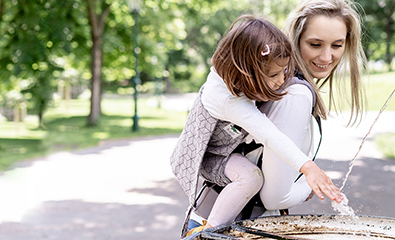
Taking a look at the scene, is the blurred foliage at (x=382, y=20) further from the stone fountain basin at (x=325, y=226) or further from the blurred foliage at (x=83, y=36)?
the stone fountain basin at (x=325, y=226)

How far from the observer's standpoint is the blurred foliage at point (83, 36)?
40.9ft

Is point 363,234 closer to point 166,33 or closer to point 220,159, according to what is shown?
point 220,159

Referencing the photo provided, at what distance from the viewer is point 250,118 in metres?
1.40

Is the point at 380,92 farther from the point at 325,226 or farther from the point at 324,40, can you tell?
the point at 325,226

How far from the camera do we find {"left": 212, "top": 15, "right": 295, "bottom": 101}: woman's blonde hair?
4.65 ft

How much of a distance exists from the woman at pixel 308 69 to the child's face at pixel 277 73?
0.15 ft

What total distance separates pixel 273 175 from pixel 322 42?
0.54 meters

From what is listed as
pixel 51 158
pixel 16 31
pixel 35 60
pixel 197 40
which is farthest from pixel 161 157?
pixel 197 40

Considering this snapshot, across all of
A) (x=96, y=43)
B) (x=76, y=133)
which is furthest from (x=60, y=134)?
(x=96, y=43)

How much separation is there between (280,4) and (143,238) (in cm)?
2895

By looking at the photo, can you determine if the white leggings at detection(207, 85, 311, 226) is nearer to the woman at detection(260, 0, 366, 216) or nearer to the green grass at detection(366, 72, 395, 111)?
the woman at detection(260, 0, 366, 216)

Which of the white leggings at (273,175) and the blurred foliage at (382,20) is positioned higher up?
the blurred foliage at (382,20)

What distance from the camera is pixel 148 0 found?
54.3 feet

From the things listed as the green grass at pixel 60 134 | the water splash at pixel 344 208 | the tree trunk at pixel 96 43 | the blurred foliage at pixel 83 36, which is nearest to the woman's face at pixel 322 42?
the water splash at pixel 344 208
